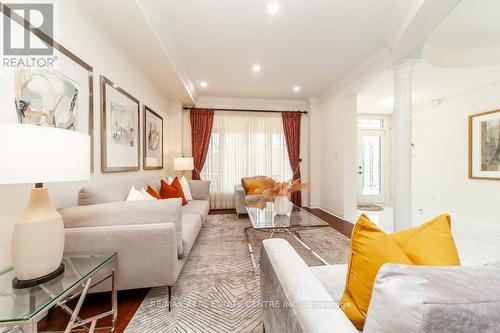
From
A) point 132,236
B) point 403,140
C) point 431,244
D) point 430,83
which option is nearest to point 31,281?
point 132,236

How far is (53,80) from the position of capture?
149cm

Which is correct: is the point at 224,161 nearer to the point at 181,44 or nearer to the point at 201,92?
the point at 201,92

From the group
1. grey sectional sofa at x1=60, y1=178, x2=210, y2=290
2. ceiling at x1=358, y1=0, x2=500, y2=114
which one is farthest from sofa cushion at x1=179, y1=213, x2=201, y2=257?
ceiling at x1=358, y1=0, x2=500, y2=114

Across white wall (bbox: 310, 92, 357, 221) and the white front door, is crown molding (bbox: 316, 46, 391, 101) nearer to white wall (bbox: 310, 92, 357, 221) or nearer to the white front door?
white wall (bbox: 310, 92, 357, 221)

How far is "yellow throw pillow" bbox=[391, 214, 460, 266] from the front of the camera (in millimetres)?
688

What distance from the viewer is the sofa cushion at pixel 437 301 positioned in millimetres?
397

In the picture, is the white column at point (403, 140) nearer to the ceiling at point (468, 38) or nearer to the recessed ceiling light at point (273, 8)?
the ceiling at point (468, 38)

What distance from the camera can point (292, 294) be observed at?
688 mm

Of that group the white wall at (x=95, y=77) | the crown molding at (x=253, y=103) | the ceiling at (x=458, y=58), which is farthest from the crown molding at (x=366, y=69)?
the white wall at (x=95, y=77)

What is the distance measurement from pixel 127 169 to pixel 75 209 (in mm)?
1211

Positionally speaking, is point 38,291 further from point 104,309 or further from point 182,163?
point 182,163

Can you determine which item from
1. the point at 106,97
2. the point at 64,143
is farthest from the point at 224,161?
the point at 64,143

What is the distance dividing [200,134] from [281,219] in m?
2.91

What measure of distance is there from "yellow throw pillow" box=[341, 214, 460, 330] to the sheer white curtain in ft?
13.0
